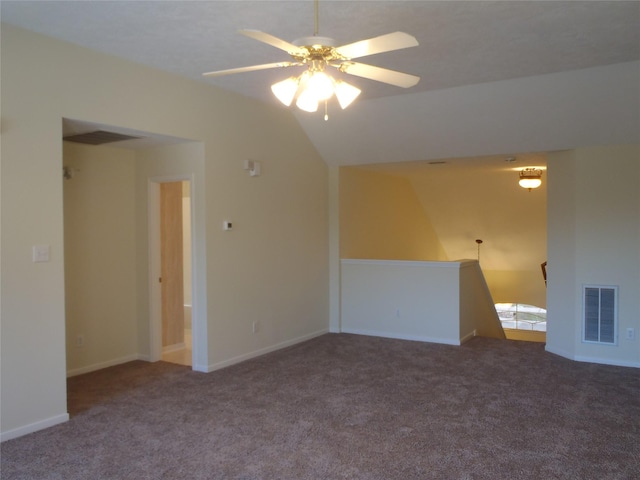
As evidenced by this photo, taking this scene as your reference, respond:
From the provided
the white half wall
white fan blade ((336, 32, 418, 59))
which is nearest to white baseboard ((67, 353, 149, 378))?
the white half wall

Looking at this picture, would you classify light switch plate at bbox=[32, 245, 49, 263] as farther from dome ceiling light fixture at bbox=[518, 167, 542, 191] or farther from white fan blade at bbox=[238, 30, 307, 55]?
dome ceiling light fixture at bbox=[518, 167, 542, 191]

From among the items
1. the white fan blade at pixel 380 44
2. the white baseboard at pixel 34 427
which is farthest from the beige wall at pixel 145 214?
the white fan blade at pixel 380 44

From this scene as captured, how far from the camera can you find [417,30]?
11.8 ft

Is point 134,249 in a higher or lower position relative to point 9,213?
lower

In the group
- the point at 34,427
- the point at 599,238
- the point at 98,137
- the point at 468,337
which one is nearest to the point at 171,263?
the point at 98,137

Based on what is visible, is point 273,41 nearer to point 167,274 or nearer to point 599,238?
point 167,274

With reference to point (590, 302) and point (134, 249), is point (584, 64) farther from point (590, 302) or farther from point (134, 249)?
point (134, 249)

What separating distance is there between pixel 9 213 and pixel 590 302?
17.7 feet

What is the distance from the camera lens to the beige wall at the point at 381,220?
7320mm

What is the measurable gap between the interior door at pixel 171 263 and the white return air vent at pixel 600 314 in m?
Result: 4.60

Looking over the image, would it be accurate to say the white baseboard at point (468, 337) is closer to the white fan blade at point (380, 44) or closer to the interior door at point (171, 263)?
the interior door at point (171, 263)

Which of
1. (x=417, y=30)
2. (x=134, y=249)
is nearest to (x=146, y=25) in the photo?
(x=417, y=30)

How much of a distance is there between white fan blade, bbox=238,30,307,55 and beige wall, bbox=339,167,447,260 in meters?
4.56

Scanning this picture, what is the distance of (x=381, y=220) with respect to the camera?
27.1 ft
